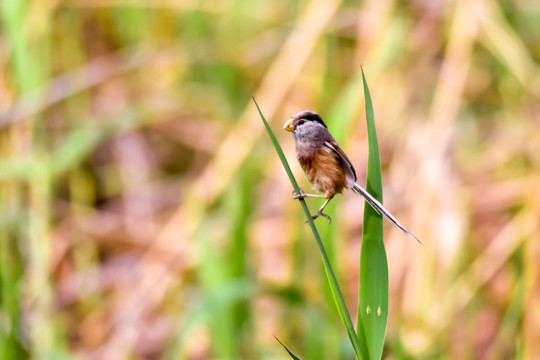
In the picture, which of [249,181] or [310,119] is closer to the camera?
[310,119]

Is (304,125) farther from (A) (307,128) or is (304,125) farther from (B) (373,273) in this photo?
(B) (373,273)

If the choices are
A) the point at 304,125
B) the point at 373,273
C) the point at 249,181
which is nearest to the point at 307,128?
the point at 304,125

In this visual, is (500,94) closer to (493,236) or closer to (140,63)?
(493,236)

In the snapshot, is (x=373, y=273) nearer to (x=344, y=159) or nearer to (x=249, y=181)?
(x=344, y=159)

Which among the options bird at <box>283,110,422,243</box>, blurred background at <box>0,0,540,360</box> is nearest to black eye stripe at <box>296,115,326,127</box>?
bird at <box>283,110,422,243</box>

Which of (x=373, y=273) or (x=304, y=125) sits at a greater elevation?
(x=304, y=125)

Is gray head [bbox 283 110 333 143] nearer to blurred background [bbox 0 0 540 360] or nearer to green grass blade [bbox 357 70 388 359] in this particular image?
green grass blade [bbox 357 70 388 359]

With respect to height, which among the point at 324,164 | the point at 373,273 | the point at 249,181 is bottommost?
the point at 249,181
